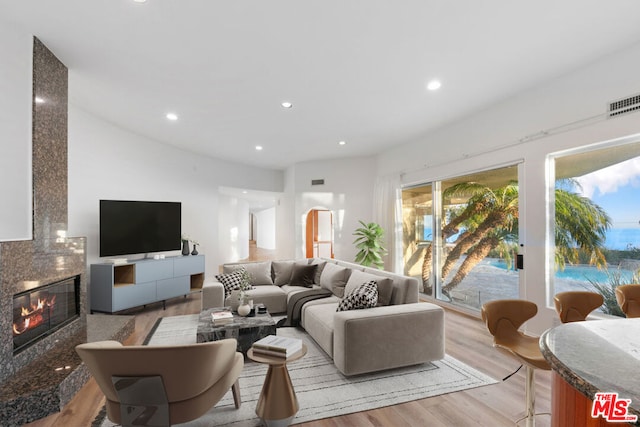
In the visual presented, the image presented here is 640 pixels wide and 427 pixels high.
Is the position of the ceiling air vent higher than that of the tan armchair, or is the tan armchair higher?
the ceiling air vent

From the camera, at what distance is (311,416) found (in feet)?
7.30

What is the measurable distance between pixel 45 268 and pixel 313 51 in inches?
117

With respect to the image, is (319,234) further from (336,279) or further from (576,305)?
(576,305)

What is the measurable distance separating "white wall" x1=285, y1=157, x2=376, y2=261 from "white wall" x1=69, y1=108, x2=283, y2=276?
1.34m

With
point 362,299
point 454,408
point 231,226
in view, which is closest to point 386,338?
point 362,299

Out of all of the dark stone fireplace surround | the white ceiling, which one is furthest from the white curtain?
the dark stone fireplace surround

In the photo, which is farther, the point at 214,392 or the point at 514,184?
the point at 514,184

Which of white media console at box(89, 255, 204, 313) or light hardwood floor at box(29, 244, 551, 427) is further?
white media console at box(89, 255, 204, 313)

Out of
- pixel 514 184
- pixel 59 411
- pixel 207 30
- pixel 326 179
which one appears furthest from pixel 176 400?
pixel 326 179

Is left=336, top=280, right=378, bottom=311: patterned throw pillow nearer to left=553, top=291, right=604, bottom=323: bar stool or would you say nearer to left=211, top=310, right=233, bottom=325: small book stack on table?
left=211, top=310, right=233, bottom=325: small book stack on table

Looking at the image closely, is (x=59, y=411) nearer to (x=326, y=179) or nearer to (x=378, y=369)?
(x=378, y=369)

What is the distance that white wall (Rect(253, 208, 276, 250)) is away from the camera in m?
13.6

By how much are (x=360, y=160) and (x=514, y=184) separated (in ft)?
11.9

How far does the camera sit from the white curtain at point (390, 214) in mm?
6414
